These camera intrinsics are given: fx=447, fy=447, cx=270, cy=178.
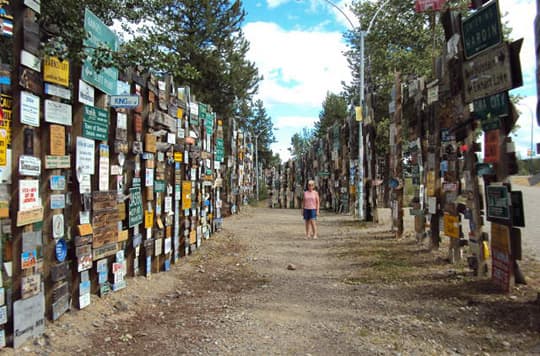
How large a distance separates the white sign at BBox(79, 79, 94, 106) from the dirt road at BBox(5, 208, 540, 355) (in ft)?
7.63

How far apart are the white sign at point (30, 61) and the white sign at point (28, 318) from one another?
2067 mm

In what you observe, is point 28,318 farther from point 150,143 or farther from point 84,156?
point 150,143

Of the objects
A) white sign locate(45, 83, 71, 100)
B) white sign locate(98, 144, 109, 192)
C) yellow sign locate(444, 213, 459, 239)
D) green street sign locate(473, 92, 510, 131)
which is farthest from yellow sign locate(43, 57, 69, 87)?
yellow sign locate(444, 213, 459, 239)

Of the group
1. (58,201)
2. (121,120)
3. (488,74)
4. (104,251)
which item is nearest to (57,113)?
(58,201)

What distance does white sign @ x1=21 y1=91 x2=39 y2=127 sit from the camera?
393 centimetres

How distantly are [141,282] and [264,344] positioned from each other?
Result: 2779 mm

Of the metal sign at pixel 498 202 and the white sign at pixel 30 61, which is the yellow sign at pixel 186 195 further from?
the metal sign at pixel 498 202

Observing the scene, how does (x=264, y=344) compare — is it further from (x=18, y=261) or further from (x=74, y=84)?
(x=74, y=84)

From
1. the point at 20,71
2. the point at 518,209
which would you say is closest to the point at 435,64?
the point at 518,209

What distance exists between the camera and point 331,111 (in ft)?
171

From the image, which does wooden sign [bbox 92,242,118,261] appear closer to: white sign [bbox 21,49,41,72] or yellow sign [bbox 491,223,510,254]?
white sign [bbox 21,49,41,72]

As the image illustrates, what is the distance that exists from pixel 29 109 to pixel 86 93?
105 centimetres

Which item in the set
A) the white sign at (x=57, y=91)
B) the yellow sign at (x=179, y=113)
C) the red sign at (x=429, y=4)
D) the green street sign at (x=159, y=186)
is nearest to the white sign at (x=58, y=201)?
the white sign at (x=57, y=91)

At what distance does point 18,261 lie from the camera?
3.89 m
